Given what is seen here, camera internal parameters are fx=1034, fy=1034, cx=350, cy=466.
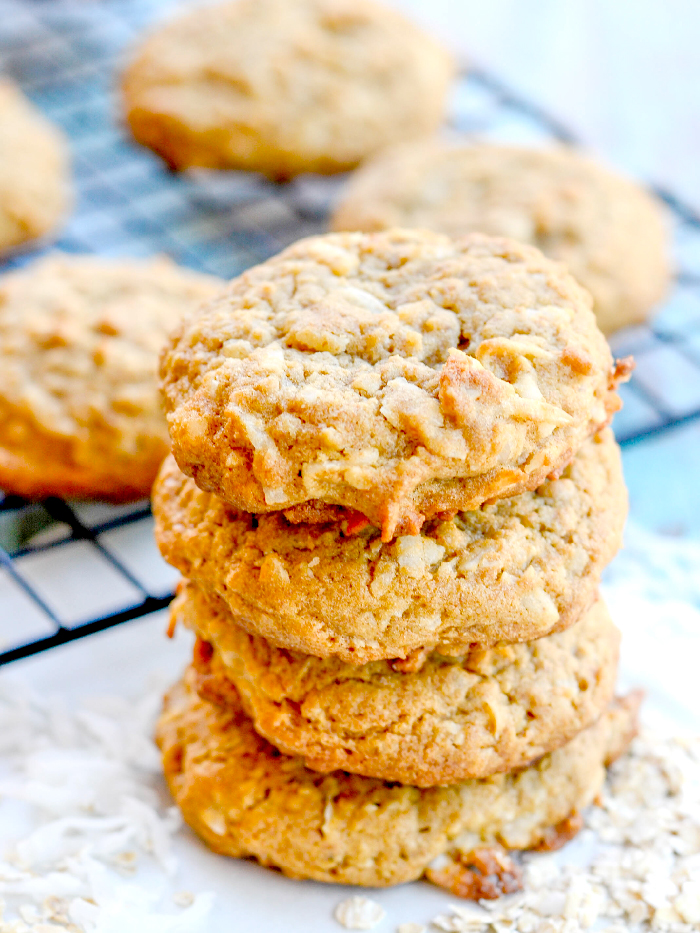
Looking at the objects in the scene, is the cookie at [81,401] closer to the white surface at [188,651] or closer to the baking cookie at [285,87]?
the white surface at [188,651]

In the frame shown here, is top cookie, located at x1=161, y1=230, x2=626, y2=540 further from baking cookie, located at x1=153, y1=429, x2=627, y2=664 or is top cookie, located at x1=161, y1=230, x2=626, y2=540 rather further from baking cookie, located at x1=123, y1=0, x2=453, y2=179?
baking cookie, located at x1=123, y1=0, x2=453, y2=179

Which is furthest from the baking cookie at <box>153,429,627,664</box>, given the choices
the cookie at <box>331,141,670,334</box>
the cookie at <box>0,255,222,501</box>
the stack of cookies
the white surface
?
the cookie at <box>331,141,670,334</box>

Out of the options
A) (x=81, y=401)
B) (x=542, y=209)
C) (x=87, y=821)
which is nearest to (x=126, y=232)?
(x=81, y=401)

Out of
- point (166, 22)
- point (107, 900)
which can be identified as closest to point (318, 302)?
point (107, 900)


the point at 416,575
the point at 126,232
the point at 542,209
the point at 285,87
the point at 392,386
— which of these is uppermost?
the point at 392,386

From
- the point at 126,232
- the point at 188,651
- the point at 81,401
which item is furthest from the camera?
the point at 126,232

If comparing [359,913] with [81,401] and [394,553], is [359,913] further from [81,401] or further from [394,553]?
[81,401]

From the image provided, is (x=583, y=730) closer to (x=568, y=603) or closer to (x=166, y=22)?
(x=568, y=603)

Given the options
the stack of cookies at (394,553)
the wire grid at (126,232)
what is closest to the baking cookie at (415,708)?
the stack of cookies at (394,553)
